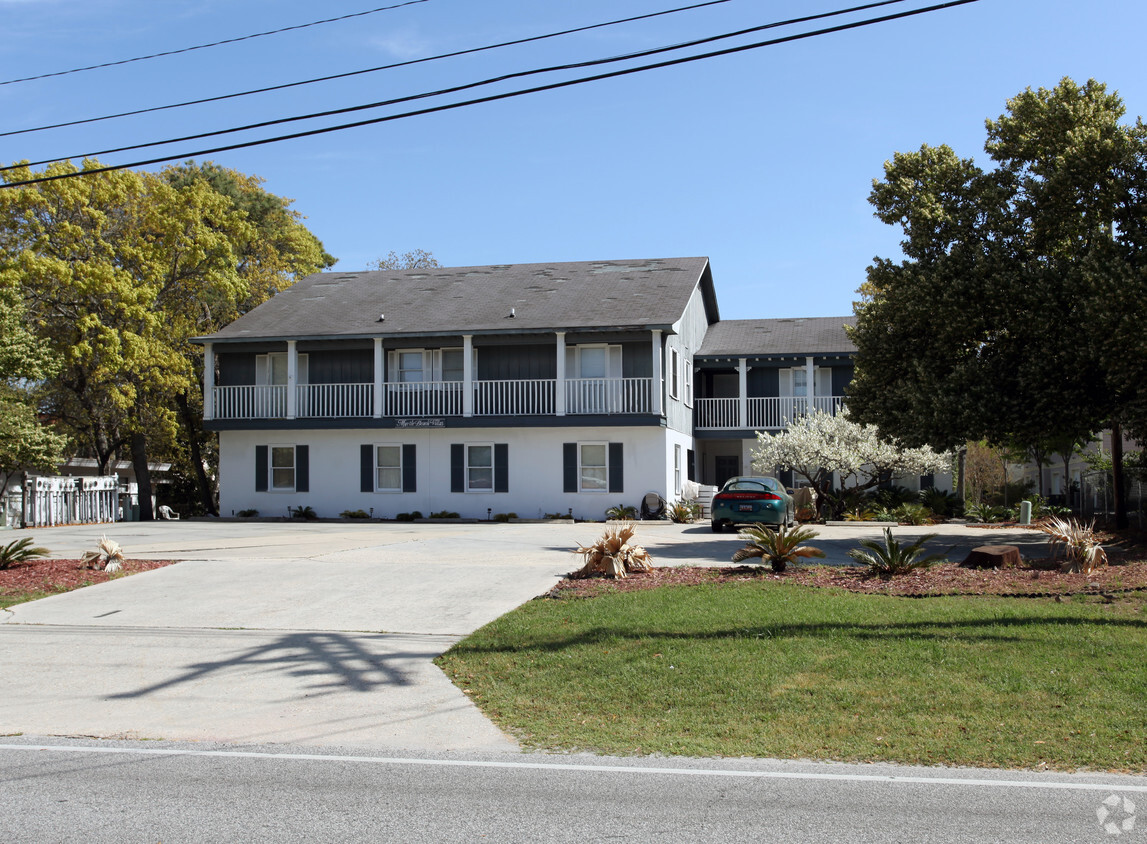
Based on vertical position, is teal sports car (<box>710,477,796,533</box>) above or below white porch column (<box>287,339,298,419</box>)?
below

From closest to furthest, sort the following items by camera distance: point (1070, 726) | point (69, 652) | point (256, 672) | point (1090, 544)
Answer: point (1070, 726), point (256, 672), point (69, 652), point (1090, 544)

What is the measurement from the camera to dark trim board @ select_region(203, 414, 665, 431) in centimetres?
2877

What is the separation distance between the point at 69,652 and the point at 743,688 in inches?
276

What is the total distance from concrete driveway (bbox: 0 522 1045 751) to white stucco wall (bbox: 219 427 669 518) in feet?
29.0

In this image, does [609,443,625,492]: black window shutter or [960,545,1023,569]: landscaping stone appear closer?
[960,545,1023,569]: landscaping stone

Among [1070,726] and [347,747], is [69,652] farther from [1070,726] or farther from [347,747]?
[1070,726]

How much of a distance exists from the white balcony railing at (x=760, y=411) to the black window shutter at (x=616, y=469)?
19.9 feet

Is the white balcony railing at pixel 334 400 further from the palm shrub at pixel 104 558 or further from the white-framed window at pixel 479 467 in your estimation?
the palm shrub at pixel 104 558

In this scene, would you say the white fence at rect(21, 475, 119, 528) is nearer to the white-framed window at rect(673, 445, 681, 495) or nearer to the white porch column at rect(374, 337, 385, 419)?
the white porch column at rect(374, 337, 385, 419)

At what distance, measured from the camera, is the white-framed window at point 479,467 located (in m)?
30.3

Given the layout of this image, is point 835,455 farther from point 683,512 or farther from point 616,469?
point 616,469

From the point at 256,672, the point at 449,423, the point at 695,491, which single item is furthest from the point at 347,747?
the point at 695,491

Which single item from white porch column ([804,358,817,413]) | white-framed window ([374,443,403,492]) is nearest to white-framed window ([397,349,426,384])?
white-framed window ([374,443,403,492])

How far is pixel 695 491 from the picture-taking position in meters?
31.6
